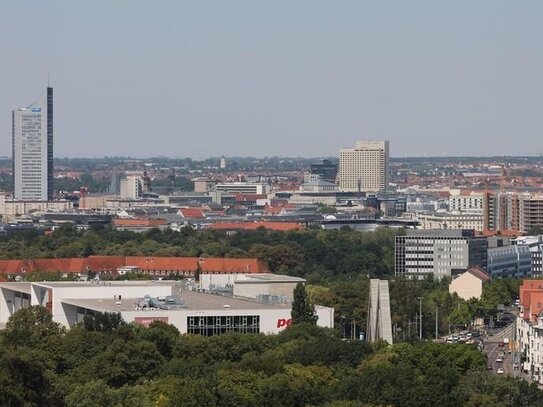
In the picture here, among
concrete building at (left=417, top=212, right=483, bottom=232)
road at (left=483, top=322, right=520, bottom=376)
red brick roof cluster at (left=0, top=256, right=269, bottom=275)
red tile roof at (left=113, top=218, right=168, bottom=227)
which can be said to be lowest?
red tile roof at (left=113, top=218, right=168, bottom=227)

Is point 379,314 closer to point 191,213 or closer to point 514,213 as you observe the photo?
point 514,213

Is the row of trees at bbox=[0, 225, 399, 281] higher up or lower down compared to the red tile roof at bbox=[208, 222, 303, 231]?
higher up

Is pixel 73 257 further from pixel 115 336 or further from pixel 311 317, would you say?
pixel 115 336

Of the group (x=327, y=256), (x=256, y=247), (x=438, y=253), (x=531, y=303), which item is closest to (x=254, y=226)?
(x=438, y=253)

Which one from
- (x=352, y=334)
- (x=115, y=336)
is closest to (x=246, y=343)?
(x=115, y=336)

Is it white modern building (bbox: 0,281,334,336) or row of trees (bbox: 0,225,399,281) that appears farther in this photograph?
row of trees (bbox: 0,225,399,281)

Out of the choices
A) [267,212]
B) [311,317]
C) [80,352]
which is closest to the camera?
[80,352]

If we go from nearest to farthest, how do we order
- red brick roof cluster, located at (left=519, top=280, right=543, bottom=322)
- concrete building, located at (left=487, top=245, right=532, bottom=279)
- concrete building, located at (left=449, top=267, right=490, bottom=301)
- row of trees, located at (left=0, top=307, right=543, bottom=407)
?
1. row of trees, located at (left=0, top=307, right=543, bottom=407)
2. red brick roof cluster, located at (left=519, top=280, right=543, bottom=322)
3. concrete building, located at (left=449, top=267, right=490, bottom=301)
4. concrete building, located at (left=487, top=245, right=532, bottom=279)


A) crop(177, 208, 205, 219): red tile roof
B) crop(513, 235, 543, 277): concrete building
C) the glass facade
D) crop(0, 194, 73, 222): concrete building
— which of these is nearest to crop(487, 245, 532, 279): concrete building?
crop(513, 235, 543, 277): concrete building

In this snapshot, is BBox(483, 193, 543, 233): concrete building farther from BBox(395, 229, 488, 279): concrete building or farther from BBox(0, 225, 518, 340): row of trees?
BBox(395, 229, 488, 279): concrete building
